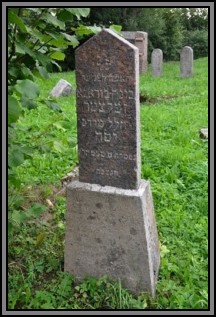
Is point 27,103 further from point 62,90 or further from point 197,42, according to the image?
point 197,42

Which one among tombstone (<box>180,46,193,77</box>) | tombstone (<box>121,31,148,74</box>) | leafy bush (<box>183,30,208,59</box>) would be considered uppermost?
leafy bush (<box>183,30,208,59</box>)

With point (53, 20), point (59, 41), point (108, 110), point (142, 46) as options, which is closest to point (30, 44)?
point (59, 41)

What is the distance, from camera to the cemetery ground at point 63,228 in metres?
2.77

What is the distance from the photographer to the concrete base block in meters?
2.68

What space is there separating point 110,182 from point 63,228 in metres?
1.08

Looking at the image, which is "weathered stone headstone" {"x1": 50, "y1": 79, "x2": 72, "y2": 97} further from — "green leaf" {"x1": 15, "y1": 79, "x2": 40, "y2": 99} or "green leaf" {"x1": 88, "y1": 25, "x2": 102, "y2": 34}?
"green leaf" {"x1": 15, "y1": 79, "x2": 40, "y2": 99}

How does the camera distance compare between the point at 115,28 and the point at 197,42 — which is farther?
the point at 197,42

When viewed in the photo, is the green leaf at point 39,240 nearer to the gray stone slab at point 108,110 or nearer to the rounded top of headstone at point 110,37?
the gray stone slab at point 108,110

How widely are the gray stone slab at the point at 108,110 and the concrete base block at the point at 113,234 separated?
0.11 meters

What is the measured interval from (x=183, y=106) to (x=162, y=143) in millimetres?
2741

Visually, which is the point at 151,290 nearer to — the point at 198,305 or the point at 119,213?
the point at 198,305

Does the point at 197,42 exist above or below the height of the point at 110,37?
above

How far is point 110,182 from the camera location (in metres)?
2.74

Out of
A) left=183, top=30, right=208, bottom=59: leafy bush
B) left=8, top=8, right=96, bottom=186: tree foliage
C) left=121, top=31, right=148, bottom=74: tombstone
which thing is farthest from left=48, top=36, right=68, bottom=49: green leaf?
left=183, top=30, right=208, bottom=59: leafy bush
